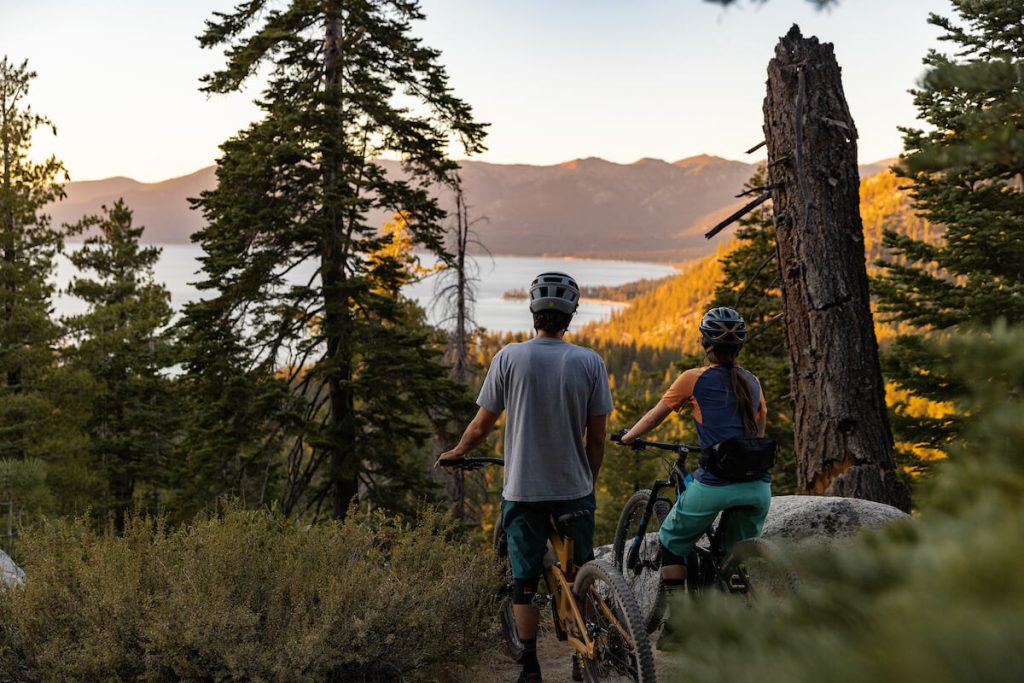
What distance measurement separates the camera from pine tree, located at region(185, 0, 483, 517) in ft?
47.5

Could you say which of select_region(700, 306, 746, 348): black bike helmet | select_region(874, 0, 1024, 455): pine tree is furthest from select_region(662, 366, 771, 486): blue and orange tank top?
select_region(874, 0, 1024, 455): pine tree

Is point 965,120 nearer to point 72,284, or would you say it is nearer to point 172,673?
point 172,673

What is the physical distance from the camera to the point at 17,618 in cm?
422

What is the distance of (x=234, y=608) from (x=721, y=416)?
297cm

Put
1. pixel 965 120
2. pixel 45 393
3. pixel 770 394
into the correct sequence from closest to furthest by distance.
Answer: pixel 965 120 < pixel 770 394 < pixel 45 393

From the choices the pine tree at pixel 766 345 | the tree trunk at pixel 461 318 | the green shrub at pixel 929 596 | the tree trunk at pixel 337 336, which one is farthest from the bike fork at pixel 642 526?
the pine tree at pixel 766 345

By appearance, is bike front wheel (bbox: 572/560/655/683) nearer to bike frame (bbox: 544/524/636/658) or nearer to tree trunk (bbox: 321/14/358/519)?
bike frame (bbox: 544/524/636/658)

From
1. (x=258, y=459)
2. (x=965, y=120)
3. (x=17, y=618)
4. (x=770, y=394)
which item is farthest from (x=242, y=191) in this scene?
(x=965, y=120)

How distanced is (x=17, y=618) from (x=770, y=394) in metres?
17.8

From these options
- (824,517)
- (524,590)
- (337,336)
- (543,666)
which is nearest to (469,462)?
(524,590)

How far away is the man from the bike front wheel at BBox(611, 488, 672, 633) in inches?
64.2

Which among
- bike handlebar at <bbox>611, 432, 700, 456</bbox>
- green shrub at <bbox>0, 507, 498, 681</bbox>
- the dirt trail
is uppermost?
bike handlebar at <bbox>611, 432, 700, 456</bbox>

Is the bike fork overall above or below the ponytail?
below

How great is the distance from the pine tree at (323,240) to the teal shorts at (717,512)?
402 inches
